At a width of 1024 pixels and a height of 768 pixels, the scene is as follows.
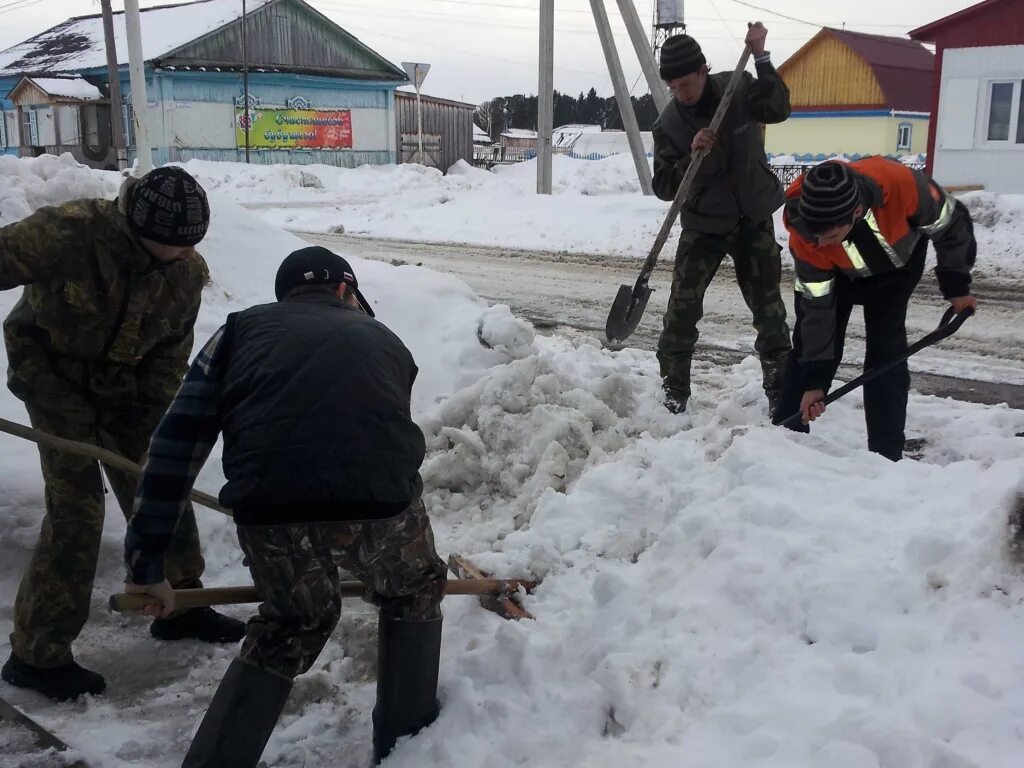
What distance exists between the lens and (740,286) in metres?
4.74

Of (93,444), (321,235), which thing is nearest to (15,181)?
(93,444)

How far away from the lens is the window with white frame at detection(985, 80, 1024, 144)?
15.2m

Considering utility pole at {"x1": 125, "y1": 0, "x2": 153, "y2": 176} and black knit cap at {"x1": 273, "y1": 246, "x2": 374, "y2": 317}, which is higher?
utility pole at {"x1": 125, "y1": 0, "x2": 153, "y2": 176}

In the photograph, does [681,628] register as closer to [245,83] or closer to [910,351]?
[910,351]

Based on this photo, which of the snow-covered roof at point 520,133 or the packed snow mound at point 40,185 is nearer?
the packed snow mound at point 40,185

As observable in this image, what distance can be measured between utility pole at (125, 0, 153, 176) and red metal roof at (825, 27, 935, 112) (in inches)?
1082

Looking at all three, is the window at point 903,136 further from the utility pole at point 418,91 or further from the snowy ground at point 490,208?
the utility pole at point 418,91

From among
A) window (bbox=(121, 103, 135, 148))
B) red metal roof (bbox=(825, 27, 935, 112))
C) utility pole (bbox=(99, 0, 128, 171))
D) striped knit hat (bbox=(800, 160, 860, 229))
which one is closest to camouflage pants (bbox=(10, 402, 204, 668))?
striped knit hat (bbox=(800, 160, 860, 229))

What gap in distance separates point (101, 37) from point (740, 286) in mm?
31051

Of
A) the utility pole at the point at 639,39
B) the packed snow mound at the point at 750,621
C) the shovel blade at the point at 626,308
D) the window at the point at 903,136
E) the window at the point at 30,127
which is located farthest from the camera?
the window at the point at 903,136

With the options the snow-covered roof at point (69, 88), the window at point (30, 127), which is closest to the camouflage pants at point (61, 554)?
the snow-covered roof at point (69, 88)

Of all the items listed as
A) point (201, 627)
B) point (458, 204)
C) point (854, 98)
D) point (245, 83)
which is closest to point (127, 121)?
point (245, 83)

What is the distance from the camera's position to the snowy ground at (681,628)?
215 cm

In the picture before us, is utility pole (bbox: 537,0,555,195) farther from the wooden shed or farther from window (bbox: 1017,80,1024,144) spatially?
the wooden shed
